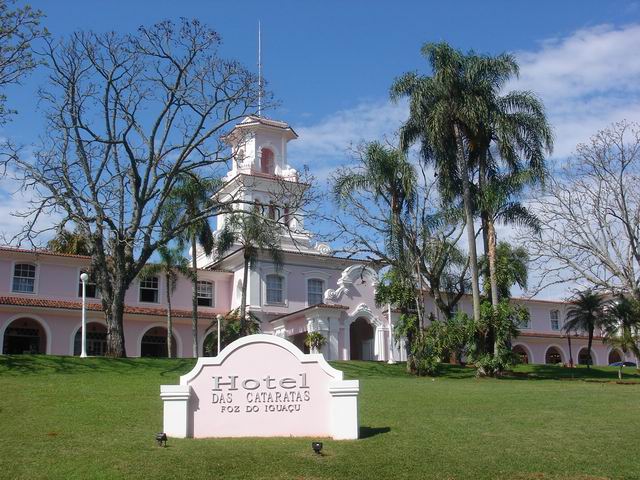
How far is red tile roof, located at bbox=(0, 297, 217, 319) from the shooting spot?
3569 cm

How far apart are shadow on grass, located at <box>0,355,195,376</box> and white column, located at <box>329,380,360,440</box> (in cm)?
1132

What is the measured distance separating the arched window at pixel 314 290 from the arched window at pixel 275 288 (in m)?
1.78

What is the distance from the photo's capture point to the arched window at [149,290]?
1590 inches

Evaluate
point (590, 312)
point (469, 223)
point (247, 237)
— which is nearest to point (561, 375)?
point (469, 223)

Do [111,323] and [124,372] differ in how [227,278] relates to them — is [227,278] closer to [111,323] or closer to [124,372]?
[111,323]

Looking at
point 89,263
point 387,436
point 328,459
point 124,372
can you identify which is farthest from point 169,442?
point 89,263

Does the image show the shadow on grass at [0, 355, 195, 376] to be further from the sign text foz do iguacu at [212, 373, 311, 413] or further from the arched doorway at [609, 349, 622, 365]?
the arched doorway at [609, 349, 622, 365]

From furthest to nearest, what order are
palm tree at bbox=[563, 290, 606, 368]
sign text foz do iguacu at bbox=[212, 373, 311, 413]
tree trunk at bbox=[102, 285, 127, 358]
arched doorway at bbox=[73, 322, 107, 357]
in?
palm tree at bbox=[563, 290, 606, 368] → arched doorway at bbox=[73, 322, 107, 357] → tree trunk at bbox=[102, 285, 127, 358] → sign text foz do iguacu at bbox=[212, 373, 311, 413]

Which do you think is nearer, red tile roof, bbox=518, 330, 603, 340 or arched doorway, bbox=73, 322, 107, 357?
arched doorway, bbox=73, 322, 107, 357

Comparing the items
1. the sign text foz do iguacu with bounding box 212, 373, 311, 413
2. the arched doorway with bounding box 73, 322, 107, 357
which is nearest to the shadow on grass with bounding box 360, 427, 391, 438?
the sign text foz do iguacu with bounding box 212, 373, 311, 413

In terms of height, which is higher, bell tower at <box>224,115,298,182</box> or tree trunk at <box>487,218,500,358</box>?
bell tower at <box>224,115,298,182</box>

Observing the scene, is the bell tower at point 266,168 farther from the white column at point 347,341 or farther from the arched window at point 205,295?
the white column at point 347,341

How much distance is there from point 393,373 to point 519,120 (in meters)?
11.5

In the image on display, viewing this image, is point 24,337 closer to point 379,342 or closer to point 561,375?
point 379,342
